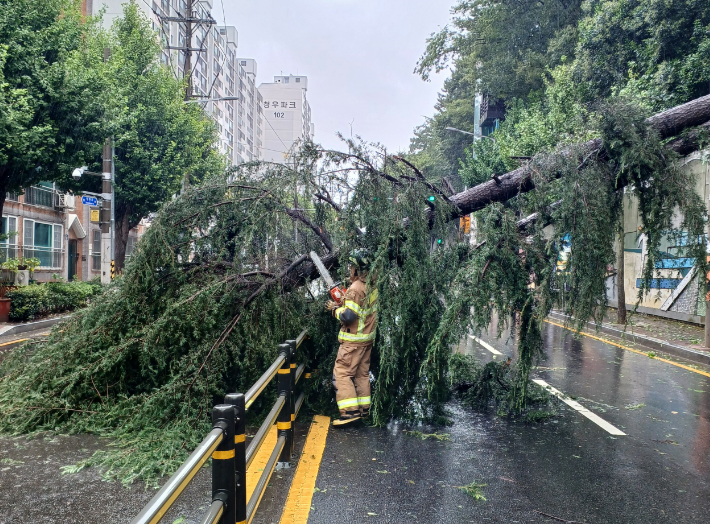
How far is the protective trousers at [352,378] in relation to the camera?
19.3 feet

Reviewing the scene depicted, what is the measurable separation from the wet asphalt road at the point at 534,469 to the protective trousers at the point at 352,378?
25cm

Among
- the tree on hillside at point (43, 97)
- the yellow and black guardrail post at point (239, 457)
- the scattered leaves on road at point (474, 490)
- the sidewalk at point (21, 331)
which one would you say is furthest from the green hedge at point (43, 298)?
the yellow and black guardrail post at point (239, 457)

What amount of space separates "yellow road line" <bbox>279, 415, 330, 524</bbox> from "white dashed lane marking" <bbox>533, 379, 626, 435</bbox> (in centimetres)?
281

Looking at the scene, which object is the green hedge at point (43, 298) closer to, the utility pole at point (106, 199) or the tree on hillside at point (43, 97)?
the utility pole at point (106, 199)

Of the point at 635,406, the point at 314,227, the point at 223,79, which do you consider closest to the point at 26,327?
the point at 314,227

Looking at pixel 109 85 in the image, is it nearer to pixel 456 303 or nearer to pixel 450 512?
pixel 456 303

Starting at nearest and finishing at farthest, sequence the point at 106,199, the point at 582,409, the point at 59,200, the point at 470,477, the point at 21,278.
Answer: the point at 470,477, the point at 582,409, the point at 21,278, the point at 106,199, the point at 59,200

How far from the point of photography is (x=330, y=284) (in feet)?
20.2

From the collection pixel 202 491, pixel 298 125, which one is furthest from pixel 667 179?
pixel 298 125

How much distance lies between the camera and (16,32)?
46.6 feet

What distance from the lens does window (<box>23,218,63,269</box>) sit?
2661cm

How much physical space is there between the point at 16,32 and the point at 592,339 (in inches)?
608

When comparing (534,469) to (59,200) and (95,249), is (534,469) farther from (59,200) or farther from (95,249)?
(95,249)

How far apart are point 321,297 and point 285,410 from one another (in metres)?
2.13
